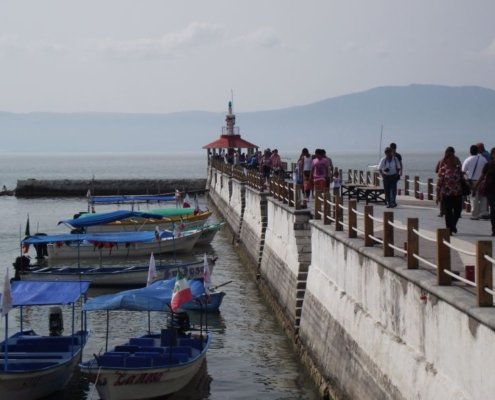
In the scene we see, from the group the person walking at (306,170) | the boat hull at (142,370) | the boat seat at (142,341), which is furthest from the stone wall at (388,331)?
the person walking at (306,170)

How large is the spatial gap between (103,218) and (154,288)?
868 inches

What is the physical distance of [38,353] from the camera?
70.2 ft

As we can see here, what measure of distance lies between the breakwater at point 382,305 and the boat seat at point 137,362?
11.9ft

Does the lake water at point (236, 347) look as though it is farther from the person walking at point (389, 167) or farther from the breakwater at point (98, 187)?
the breakwater at point (98, 187)

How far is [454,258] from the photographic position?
16594 millimetres

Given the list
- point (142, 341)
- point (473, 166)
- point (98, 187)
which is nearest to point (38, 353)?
point (142, 341)

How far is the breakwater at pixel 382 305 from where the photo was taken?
11.5 meters

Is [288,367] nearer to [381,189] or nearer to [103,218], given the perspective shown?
[381,189]

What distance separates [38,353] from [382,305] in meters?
9.22

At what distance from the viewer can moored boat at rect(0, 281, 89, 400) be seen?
19422 mm

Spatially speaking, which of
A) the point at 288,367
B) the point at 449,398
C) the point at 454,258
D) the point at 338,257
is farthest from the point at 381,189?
the point at 449,398

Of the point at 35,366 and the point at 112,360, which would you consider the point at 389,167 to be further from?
the point at 35,366

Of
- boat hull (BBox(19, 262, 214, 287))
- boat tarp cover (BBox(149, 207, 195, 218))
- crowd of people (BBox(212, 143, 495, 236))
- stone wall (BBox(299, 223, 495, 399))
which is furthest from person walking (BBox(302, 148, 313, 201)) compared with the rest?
boat tarp cover (BBox(149, 207, 195, 218))

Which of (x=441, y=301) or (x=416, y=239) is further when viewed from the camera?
(x=416, y=239)
